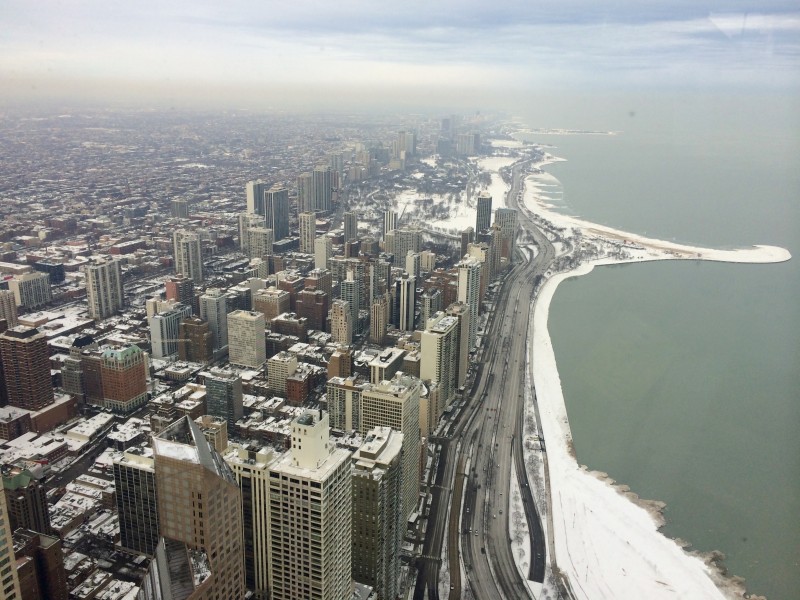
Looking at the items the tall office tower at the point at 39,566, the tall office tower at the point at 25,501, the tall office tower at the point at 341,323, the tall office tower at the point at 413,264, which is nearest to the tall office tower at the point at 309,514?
the tall office tower at the point at 39,566

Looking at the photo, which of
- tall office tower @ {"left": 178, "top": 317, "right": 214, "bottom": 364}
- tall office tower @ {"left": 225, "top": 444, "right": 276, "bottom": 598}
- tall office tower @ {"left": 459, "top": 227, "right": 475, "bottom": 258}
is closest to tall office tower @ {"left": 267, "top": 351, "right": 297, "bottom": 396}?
tall office tower @ {"left": 178, "top": 317, "right": 214, "bottom": 364}

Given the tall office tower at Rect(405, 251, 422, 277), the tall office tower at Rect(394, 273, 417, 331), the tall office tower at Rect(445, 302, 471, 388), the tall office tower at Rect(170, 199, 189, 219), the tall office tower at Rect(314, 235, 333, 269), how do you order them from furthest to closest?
the tall office tower at Rect(170, 199, 189, 219) < the tall office tower at Rect(314, 235, 333, 269) < the tall office tower at Rect(405, 251, 422, 277) < the tall office tower at Rect(394, 273, 417, 331) < the tall office tower at Rect(445, 302, 471, 388)

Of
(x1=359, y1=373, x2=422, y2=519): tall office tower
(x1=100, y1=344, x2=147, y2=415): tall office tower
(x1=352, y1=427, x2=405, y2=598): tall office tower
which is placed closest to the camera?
(x1=352, y1=427, x2=405, y2=598): tall office tower

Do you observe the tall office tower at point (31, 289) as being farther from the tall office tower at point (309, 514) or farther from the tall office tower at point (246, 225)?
the tall office tower at point (309, 514)

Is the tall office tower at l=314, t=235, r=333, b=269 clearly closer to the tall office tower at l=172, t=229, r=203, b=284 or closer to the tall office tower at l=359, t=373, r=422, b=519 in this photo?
the tall office tower at l=172, t=229, r=203, b=284

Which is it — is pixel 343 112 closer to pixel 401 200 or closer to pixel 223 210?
pixel 401 200

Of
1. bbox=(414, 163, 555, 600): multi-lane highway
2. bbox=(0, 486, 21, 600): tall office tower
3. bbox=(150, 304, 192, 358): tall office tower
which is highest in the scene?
bbox=(0, 486, 21, 600): tall office tower

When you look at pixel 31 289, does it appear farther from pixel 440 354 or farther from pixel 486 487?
pixel 486 487
